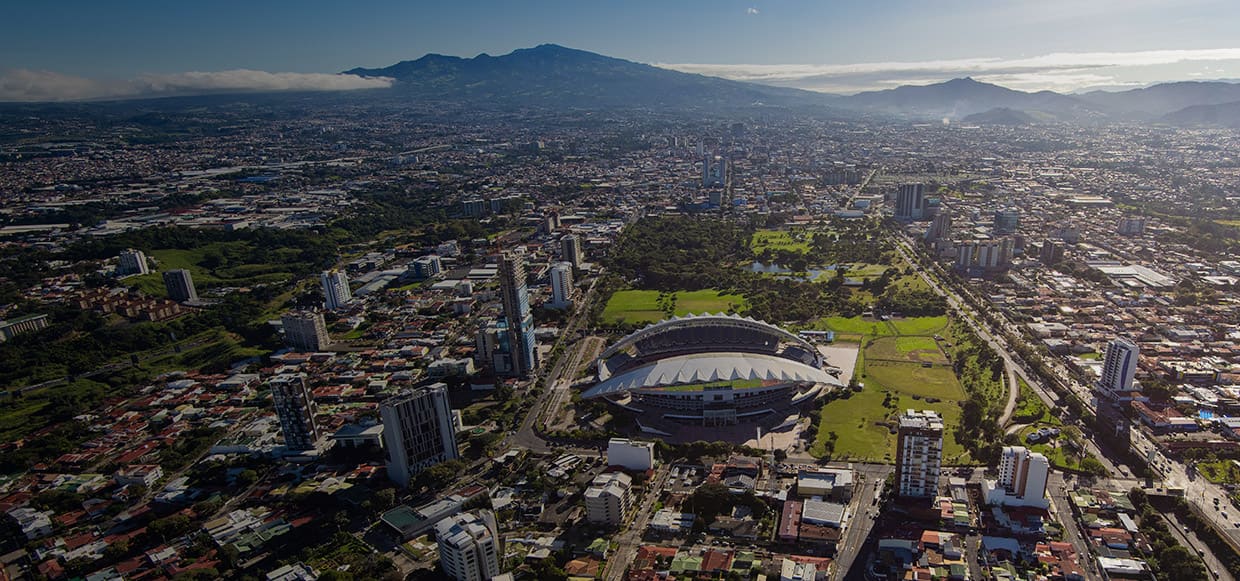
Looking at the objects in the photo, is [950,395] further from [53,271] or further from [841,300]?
[53,271]

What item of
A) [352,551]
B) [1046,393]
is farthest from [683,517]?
[1046,393]

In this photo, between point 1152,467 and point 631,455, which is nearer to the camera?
point 1152,467

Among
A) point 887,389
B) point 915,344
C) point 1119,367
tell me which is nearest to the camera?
point 1119,367

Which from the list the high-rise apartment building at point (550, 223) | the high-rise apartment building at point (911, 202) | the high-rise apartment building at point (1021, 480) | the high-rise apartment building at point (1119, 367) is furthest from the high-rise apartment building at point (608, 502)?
the high-rise apartment building at point (911, 202)

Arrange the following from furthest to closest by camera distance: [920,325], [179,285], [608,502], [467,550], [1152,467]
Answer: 1. [179,285]
2. [920,325]
3. [1152,467]
4. [608,502]
5. [467,550]

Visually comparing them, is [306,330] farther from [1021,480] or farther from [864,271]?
[864,271]

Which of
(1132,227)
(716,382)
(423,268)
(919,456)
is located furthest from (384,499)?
(1132,227)

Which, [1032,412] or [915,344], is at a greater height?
[1032,412]
